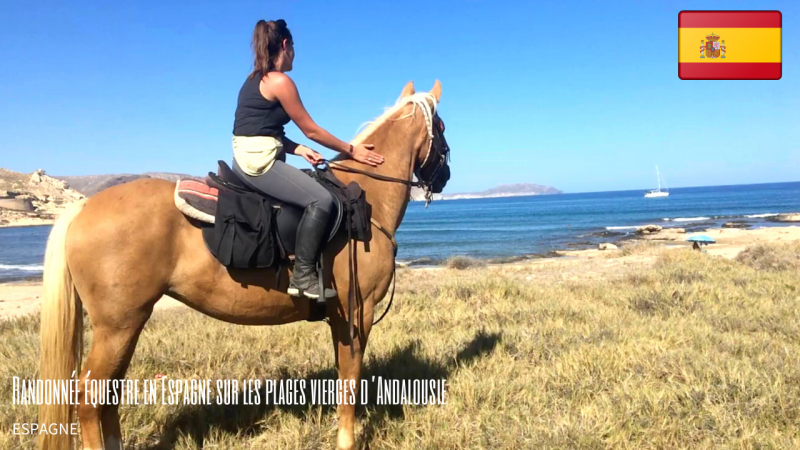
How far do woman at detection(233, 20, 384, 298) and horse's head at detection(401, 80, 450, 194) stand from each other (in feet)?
3.58

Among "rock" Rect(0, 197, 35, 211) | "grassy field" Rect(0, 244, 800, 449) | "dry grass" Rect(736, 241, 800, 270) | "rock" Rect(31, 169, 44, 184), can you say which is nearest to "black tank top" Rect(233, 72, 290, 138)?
"grassy field" Rect(0, 244, 800, 449)

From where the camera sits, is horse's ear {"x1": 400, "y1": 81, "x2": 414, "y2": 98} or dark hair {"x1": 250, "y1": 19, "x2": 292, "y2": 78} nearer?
dark hair {"x1": 250, "y1": 19, "x2": 292, "y2": 78}

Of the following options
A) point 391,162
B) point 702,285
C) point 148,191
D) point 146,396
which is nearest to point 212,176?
point 148,191

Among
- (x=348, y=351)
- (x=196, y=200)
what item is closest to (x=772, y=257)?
(x=348, y=351)

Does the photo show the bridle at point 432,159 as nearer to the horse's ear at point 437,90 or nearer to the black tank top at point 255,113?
the horse's ear at point 437,90

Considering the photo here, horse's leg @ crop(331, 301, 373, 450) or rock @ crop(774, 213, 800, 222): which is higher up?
A: horse's leg @ crop(331, 301, 373, 450)

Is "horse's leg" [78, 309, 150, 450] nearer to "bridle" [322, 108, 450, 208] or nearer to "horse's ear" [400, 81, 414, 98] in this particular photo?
"bridle" [322, 108, 450, 208]

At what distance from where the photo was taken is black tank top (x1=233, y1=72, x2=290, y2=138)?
3274mm

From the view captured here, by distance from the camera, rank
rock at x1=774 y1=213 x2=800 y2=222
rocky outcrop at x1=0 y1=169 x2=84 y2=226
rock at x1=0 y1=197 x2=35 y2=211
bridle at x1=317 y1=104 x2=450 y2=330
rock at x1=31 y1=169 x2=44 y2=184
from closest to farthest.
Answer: bridle at x1=317 y1=104 x2=450 y2=330 → rock at x1=774 y1=213 x2=800 y2=222 → rocky outcrop at x1=0 y1=169 x2=84 y2=226 → rock at x1=0 y1=197 x2=35 y2=211 → rock at x1=31 y1=169 x2=44 y2=184

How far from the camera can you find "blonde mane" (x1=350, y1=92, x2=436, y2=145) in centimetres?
393

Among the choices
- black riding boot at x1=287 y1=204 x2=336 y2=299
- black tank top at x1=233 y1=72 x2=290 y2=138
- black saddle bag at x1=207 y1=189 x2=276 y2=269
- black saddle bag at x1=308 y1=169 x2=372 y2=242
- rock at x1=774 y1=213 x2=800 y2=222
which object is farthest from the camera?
rock at x1=774 y1=213 x2=800 y2=222

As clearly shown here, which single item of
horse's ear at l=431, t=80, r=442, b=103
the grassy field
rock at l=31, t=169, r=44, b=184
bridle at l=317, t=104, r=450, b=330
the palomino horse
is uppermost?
rock at l=31, t=169, r=44, b=184

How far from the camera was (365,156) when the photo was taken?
148 inches

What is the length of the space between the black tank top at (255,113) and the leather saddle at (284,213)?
349 millimetres
